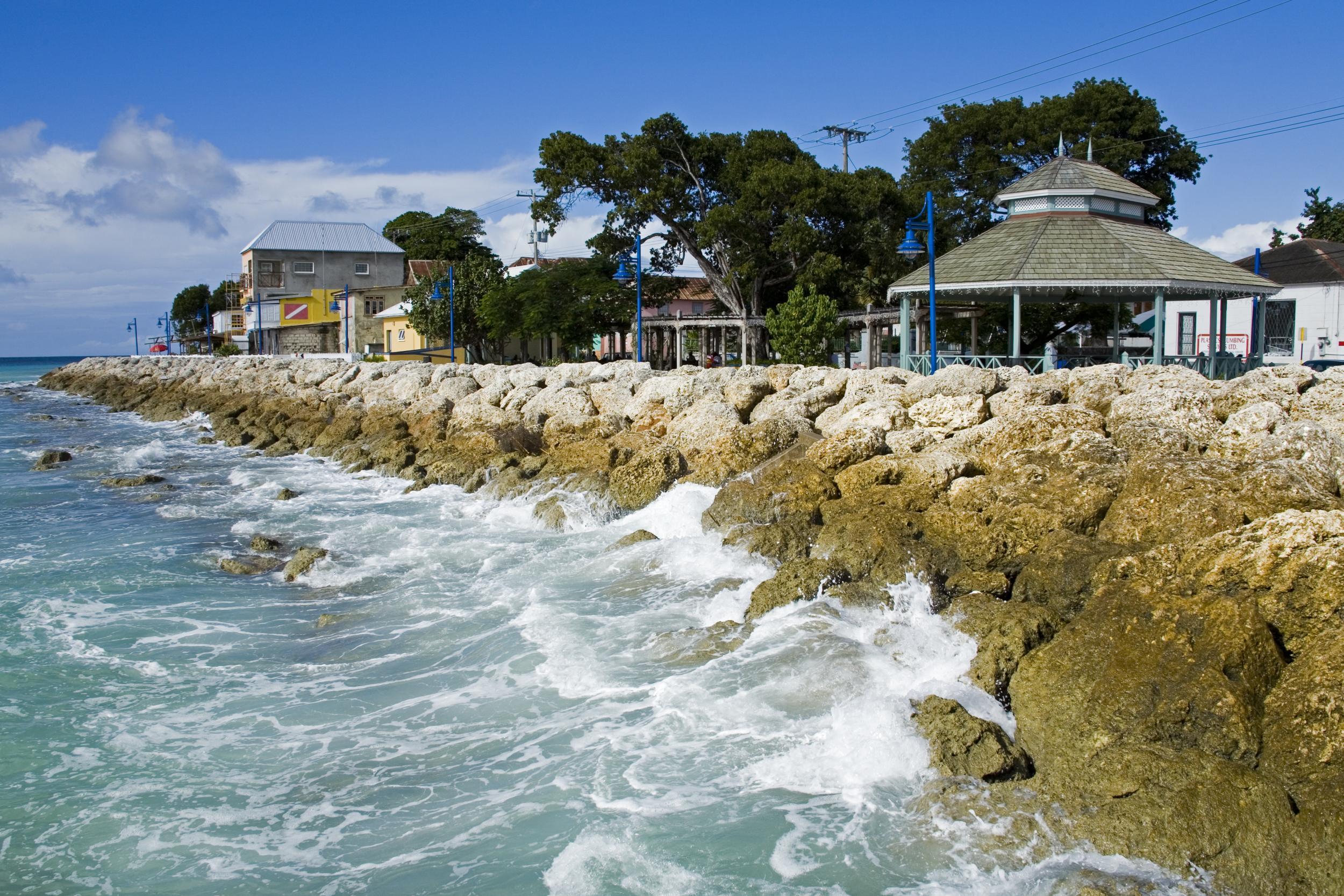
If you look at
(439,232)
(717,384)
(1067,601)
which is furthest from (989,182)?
(439,232)

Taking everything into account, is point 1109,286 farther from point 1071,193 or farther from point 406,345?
point 406,345

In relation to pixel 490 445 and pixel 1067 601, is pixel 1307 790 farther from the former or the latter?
pixel 490 445

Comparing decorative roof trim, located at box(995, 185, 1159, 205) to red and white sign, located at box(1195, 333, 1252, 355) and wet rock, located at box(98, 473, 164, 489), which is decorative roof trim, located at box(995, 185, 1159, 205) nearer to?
red and white sign, located at box(1195, 333, 1252, 355)

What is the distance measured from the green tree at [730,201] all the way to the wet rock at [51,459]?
18.9 meters

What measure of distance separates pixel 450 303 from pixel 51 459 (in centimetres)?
2057

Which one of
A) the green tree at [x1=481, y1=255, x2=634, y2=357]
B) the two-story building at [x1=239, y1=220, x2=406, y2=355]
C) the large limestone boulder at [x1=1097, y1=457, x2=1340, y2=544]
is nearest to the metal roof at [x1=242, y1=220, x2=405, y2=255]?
the two-story building at [x1=239, y1=220, x2=406, y2=355]

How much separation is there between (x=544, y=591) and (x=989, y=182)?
3362 cm

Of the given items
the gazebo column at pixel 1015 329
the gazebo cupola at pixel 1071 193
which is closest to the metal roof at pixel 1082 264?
the gazebo column at pixel 1015 329

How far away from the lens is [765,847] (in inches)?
239

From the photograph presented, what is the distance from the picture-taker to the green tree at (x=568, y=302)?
124ft

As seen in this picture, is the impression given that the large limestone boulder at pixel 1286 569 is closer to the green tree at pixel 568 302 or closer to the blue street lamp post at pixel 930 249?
the blue street lamp post at pixel 930 249

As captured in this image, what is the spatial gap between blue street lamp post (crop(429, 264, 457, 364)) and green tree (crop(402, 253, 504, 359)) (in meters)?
0.10

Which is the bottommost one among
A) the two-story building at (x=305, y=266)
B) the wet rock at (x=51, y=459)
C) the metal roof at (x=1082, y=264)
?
the wet rock at (x=51, y=459)

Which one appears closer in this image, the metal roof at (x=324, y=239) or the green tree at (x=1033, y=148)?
the green tree at (x=1033, y=148)
